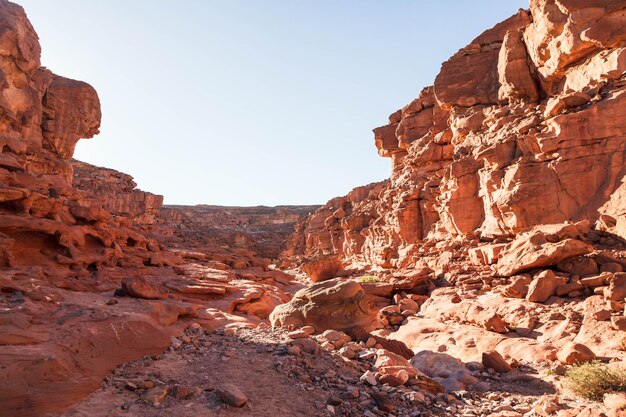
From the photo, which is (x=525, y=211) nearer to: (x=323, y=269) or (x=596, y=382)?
(x=596, y=382)

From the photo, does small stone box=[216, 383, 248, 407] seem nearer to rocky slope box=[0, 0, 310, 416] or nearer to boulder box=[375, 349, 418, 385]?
rocky slope box=[0, 0, 310, 416]

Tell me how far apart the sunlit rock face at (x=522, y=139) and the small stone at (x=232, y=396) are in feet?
43.2

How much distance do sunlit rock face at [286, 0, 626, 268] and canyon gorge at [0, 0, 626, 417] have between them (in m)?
0.09

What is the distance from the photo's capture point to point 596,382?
21.4 ft

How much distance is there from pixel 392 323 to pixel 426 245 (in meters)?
10.2

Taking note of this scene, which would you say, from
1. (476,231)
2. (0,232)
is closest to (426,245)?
(476,231)

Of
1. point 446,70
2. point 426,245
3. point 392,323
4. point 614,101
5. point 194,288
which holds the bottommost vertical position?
point 392,323

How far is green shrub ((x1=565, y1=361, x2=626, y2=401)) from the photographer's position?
6.44 meters

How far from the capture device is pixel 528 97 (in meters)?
20.1

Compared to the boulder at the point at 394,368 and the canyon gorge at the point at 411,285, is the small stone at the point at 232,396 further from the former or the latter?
the boulder at the point at 394,368

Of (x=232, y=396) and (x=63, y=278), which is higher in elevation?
(x=63, y=278)

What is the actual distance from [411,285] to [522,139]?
820 cm

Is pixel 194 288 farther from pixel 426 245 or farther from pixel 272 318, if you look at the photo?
pixel 426 245

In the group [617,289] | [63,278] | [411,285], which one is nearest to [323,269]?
[411,285]
